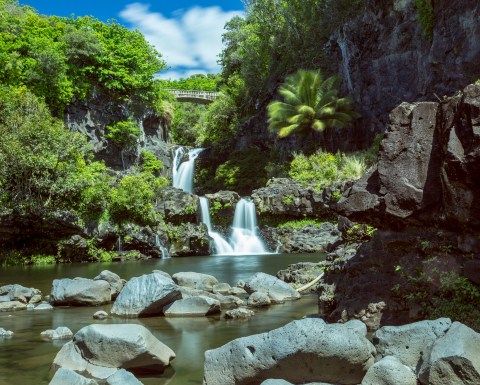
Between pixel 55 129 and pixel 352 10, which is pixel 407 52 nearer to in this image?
pixel 352 10

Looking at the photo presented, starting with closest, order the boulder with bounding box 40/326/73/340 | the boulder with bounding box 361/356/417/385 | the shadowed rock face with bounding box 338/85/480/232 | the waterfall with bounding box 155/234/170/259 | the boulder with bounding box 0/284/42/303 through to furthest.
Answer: the boulder with bounding box 361/356/417/385 < the shadowed rock face with bounding box 338/85/480/232 < the boulder with bounding box 40/326/73/340 < the boulder with bounding box 0/284/42/303 < the waterfall with bounding box 155/234/170/259

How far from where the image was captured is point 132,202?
1019 inches

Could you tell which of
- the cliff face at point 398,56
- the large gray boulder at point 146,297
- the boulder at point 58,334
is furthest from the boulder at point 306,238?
the boulder at point 58,334

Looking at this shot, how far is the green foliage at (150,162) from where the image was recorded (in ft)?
119

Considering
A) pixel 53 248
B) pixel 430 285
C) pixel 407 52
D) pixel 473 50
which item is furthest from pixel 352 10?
pixel 430 285

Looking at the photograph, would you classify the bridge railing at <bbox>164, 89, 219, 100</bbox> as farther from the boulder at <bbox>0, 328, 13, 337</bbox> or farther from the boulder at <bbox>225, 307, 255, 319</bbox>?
the boulder at <bbox>0, 328, 13, 337</bbox>

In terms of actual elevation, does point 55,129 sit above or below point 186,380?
above

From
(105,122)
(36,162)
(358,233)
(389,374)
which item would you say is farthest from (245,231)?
(389,374)

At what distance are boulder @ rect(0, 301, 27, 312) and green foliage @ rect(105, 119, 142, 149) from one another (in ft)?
80.1

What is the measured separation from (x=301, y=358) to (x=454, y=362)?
1551 mm

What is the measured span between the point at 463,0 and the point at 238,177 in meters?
19.3

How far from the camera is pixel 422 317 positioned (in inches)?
291

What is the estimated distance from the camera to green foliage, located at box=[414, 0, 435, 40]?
1029 inches

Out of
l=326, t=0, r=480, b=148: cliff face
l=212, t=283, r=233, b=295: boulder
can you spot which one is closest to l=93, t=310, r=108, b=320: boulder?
l=212, t=283, r=233, b=295: boulder
